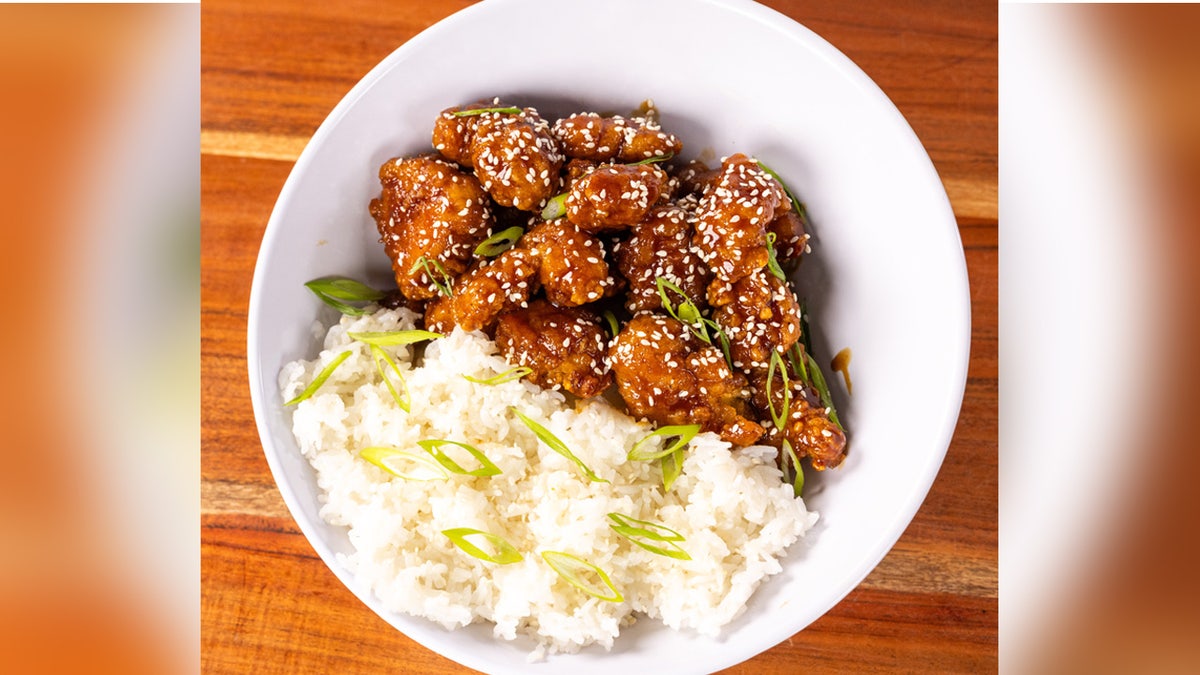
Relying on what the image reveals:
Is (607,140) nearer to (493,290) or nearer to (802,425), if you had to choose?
(493,290)

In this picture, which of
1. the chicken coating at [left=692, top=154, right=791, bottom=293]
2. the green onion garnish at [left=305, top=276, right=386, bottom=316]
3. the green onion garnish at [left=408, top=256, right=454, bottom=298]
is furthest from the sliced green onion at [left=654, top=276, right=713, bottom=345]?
the green onion garnish at [left=305, top=276, right=386, bottom=316]

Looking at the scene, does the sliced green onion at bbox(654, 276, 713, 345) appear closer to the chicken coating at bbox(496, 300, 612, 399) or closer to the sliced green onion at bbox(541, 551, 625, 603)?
the chicken coating at bbox(496, 300, 612, 399)

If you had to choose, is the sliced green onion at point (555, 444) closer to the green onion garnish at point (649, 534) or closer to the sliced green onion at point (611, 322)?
the green onion garnish at point (649, 534)

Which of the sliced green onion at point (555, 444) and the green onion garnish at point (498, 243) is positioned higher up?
the green onion garnish at point (498, 243)

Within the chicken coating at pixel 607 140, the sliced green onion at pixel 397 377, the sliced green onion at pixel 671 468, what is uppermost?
the chicken coating at pixel 607 140

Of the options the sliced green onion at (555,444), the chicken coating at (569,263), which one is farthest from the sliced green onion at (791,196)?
the sliced green onion at (555,444)
